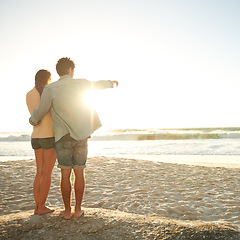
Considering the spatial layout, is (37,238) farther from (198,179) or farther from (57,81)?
(198,179)

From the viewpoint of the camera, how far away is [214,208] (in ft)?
12.4

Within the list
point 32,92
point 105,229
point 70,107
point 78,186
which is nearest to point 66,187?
point 78,186

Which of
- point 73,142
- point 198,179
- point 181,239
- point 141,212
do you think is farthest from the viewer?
point 198,179

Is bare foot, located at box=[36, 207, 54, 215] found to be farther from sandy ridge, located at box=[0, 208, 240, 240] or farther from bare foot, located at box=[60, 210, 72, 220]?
bare foot, located at box=[60, 210, 72, 220]

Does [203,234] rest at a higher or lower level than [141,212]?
higher

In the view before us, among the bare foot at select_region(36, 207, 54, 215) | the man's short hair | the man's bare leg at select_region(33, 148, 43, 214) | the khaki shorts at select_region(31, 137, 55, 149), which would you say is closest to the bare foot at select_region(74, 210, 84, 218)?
the bare foot at select_region(36, 207, 54, 215)

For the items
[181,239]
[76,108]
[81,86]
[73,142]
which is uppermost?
[81,86]

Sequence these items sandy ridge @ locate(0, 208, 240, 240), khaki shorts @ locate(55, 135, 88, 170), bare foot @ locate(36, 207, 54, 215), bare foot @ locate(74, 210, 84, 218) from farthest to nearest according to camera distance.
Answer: bare foot @ locate(36, 207, 54, 215)
bare foot @ locate(74, 210, 84, 218)
khaki shorts @ locate(55, 135, 88, 170)
sandy ridge @ locate(0, 208, 240, 240)

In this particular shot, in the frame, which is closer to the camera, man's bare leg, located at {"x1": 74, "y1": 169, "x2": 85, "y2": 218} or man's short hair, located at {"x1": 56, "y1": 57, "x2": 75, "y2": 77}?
man's bare leg, located at {"x1": 74, "y1": 169, "x2": 85, "y2": 218}

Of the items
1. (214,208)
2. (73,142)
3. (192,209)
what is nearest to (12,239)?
(73,142)

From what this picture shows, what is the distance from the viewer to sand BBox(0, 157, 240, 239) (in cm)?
272

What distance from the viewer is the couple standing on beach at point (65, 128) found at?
2641 millimetres

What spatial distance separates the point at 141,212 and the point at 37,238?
1712 millimetres

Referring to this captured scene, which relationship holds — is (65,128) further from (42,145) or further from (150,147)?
(150,147)
